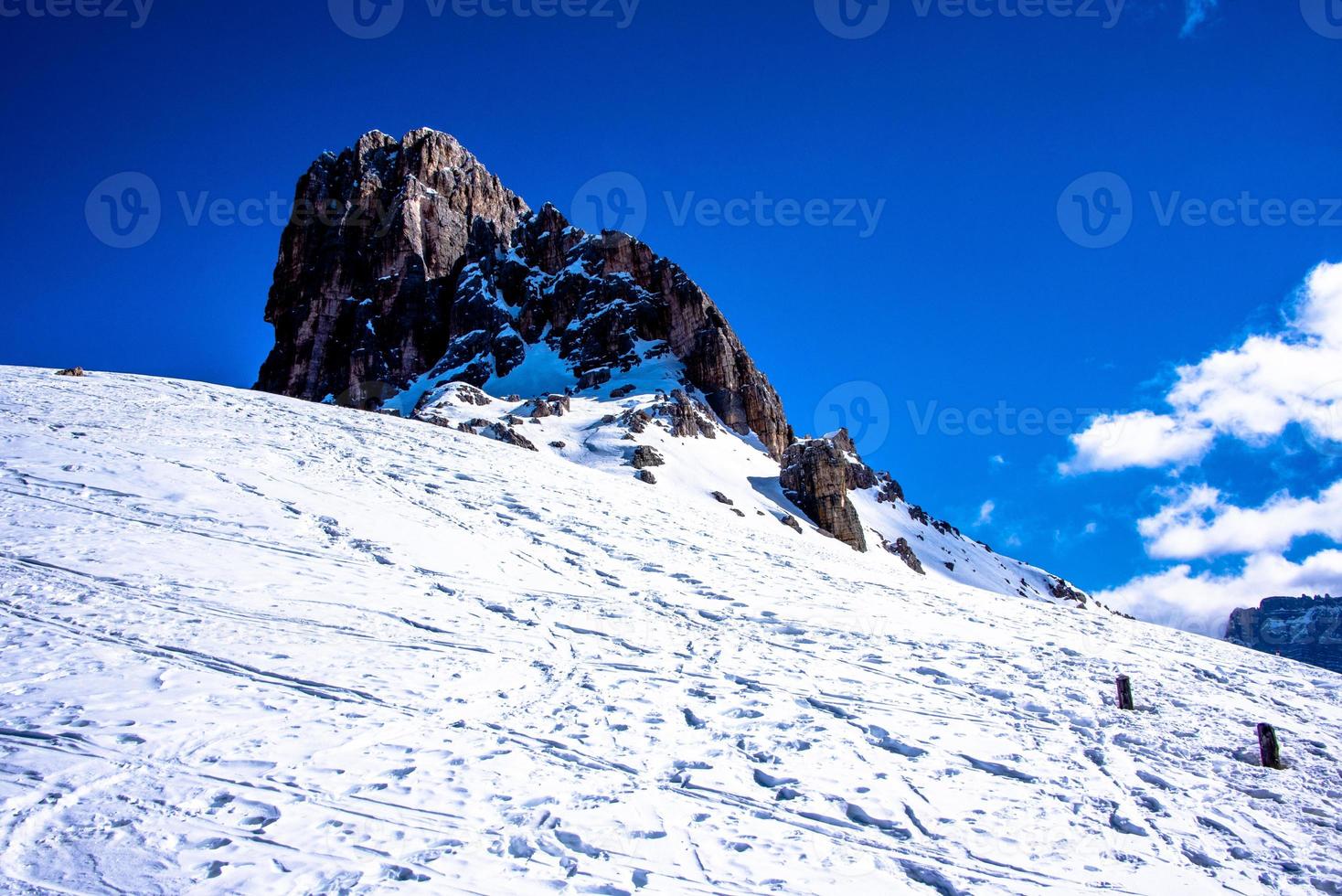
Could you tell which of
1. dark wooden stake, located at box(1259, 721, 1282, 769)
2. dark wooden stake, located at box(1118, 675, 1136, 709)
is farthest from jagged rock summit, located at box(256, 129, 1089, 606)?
dark wooden stake, located at box(1259, 721, 1282, 769)

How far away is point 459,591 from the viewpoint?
43.4 ft

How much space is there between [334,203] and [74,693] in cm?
13916

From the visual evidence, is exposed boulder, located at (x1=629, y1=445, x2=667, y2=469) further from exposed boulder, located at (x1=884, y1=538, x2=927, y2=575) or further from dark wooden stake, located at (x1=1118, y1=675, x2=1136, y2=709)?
dark wooden stake, located at (x1=1118, y1=675, x2=1136, y2=709)

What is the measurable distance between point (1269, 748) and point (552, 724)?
30.3 feet

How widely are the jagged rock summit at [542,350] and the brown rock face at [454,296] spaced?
0.31 m

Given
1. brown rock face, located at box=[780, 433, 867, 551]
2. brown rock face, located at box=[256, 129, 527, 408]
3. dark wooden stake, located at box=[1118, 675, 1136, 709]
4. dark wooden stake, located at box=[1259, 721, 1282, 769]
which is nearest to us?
dark wooden stake, located at box=[1259, 721, 1282, 769]

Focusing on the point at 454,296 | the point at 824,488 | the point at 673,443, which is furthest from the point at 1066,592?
the point at 454,296

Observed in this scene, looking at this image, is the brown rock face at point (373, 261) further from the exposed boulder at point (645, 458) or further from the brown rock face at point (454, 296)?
the exposed boulder at point (645, 458)

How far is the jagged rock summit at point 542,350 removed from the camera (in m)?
64.1

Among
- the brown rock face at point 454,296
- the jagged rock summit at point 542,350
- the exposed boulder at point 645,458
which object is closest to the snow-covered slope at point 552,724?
the jagged rock summit at point 542,350

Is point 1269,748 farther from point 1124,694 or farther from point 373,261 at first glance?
point 373,261

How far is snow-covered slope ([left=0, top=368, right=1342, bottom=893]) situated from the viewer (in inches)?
231

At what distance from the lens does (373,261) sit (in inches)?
4604

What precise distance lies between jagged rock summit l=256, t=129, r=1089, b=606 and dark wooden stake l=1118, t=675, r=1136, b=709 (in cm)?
3914
